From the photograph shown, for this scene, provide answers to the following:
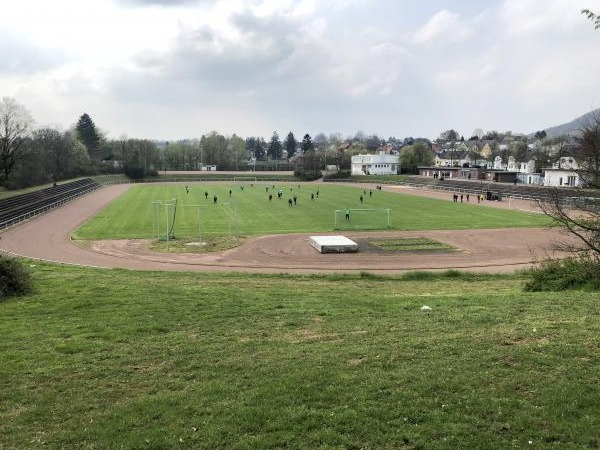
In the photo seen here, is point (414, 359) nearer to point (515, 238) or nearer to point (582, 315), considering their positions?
point (582, 315)

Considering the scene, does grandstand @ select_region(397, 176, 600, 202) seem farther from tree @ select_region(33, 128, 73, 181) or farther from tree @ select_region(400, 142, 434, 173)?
tree @ select_region(33, 128, 73, 181)

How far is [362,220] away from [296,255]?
21.1m

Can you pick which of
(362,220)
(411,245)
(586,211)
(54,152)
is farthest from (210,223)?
(54,152)

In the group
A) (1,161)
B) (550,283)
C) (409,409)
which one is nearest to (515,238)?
(550,283)

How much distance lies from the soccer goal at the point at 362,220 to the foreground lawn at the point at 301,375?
34.7m

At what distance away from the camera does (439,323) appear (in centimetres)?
1308

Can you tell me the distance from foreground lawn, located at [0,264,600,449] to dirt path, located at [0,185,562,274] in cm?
A: 1657

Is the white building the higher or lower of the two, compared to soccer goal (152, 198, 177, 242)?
higher

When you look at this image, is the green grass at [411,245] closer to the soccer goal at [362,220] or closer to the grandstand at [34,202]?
the soccer goal at [362,220]

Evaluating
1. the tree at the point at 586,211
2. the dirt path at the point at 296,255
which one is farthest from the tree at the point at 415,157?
the tree at the point at 586,211

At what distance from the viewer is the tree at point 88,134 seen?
6890 inches

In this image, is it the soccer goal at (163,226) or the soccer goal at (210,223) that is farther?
the soccer goal at (210,223)

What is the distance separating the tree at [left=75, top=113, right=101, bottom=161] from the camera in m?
175

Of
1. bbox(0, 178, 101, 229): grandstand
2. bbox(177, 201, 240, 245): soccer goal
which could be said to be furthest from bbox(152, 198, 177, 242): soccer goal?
bbox(0, 178, 101, 229): grandstand
